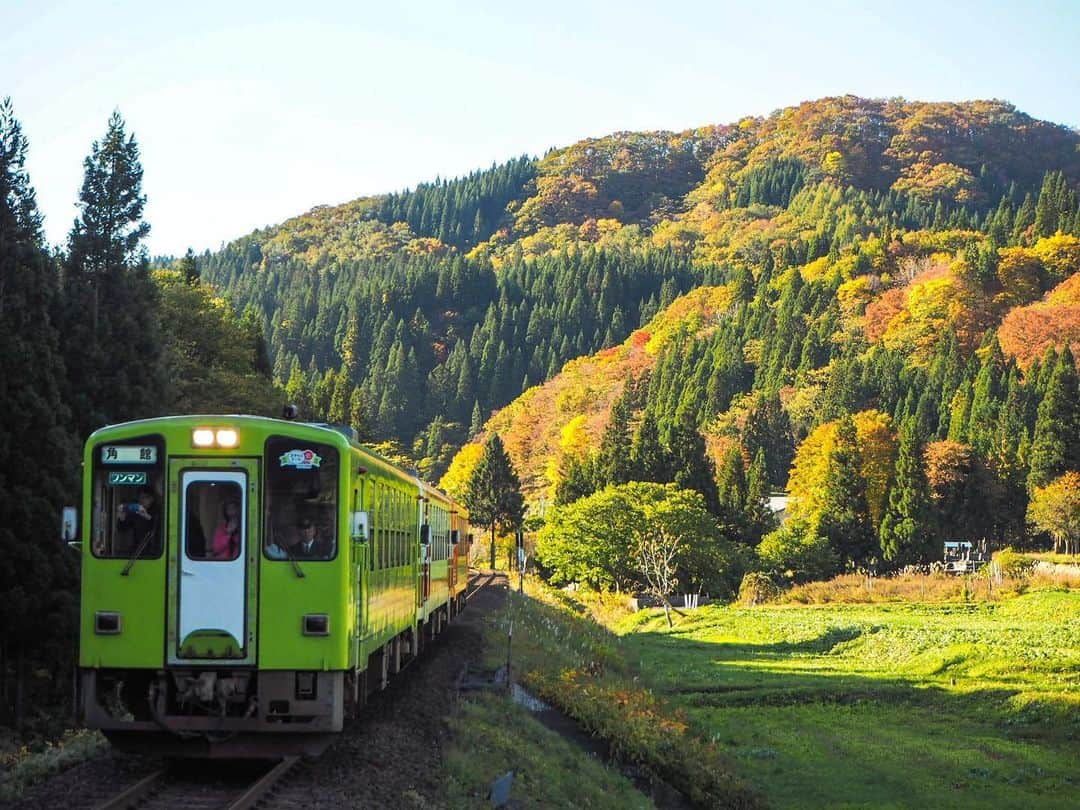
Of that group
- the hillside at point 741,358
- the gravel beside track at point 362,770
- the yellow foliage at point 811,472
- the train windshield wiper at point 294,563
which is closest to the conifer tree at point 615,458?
the hillside at point 741,358

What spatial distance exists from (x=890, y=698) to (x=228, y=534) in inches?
1113

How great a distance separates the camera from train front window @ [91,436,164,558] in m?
12.3

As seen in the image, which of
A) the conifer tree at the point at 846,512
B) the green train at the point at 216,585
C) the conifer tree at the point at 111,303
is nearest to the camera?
the green train at the point at 216,585

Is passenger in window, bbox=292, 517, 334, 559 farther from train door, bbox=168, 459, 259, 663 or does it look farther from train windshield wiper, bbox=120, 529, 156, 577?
train windshield wiper, bbox=120, 529, 156, 577

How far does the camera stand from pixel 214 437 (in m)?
12.3

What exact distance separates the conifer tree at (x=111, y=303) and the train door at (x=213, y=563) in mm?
17530

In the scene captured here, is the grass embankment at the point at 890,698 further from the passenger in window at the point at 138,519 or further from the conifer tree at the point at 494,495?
the conifer tree at the point at 494,495

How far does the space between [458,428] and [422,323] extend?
878 inches

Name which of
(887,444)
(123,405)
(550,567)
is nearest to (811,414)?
(887,444)

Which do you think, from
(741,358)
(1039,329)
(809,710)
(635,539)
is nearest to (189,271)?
(635,539)

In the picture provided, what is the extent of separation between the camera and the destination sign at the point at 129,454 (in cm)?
1230

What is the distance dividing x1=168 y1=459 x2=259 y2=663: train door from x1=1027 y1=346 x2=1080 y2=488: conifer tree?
7897 cm

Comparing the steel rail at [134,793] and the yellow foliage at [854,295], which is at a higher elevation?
the yellow foliage at [854,295]

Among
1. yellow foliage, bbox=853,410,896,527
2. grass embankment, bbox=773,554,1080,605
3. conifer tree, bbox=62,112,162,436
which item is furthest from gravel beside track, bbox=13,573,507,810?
yellow foliage, bbox=853,410,896,527
